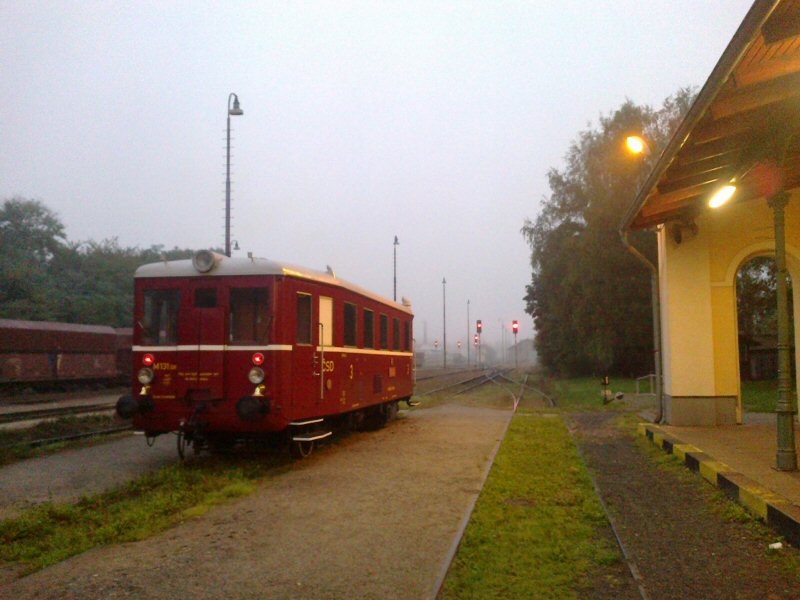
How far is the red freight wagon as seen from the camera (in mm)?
24625

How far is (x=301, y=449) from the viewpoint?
10781 mm

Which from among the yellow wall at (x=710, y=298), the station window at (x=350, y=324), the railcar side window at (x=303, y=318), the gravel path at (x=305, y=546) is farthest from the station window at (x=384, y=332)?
the yellow wall at (x=710, y=298)

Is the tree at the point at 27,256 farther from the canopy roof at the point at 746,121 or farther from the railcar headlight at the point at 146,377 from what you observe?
the canopy roof at the point at 746,121

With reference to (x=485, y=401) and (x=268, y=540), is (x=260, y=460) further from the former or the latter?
(x=485, y=401)

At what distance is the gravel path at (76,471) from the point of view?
8.18 metres

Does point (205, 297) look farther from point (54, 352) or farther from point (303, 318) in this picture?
point (54, 352)

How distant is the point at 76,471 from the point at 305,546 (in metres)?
5.28

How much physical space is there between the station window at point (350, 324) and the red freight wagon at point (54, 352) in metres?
17.6

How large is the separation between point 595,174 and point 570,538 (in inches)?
1323

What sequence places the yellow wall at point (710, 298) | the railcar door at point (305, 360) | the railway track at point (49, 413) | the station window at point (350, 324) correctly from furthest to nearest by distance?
1. the railway track at point (49, 413)
2. the yellow wall at point (710, 298)
3. the station window at point (350, 324)
4. the railcar door at point (305, 360)

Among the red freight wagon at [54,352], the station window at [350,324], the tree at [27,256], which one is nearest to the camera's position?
the station window at [350,324]

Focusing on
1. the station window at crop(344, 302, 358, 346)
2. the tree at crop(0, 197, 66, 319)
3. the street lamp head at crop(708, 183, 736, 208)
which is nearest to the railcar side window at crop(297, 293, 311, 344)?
the station window at crop(344, 302, 358, 346)

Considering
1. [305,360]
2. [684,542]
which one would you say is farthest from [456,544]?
[305,360]

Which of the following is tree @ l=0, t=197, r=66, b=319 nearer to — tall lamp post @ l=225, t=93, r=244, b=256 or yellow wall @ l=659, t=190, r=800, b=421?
tall lamp post @ l=225, t=93, r=244, b=256
